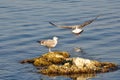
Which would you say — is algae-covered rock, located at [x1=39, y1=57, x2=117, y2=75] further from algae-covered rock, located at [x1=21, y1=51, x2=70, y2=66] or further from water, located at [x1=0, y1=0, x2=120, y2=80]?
algae-covered rock, located at [x1=21, y1=51, x2=70, y2=66]

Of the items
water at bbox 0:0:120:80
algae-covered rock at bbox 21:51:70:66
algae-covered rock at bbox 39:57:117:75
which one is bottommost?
algae-covered rock at bbox 39:57:117:75

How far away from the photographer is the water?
91.8ft

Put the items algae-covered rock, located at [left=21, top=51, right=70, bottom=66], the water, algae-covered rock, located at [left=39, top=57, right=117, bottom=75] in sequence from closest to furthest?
algae-covered rock, located at [left=39, top=57, right=117, bottom=75] → algae-covered rock, located at [left=21, top=51, right=70, bottom=66] → the water

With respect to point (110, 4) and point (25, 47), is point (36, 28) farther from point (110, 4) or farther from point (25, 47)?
point (110, 4)

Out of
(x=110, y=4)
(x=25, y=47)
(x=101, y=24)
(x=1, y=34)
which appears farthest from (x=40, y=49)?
(x=110, y=4)

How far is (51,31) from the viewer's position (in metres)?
37.0

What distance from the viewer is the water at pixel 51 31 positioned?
91.8ft

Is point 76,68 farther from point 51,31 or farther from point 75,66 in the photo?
point 51,31

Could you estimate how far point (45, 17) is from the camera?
42.3 m

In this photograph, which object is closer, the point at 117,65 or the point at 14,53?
the point at 117,65

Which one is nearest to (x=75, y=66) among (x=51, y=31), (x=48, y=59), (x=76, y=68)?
(x=76, y=68)

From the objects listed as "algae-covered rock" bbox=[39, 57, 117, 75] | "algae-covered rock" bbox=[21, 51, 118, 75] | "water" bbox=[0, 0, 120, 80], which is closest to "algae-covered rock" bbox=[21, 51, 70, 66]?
"algae-covered rock" bbox=[21, 51, 118, 75]

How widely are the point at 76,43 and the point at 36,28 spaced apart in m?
5.30

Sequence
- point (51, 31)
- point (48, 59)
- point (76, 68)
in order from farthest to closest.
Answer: point (51, 31) → point (48, 59) → point (76, 68)
